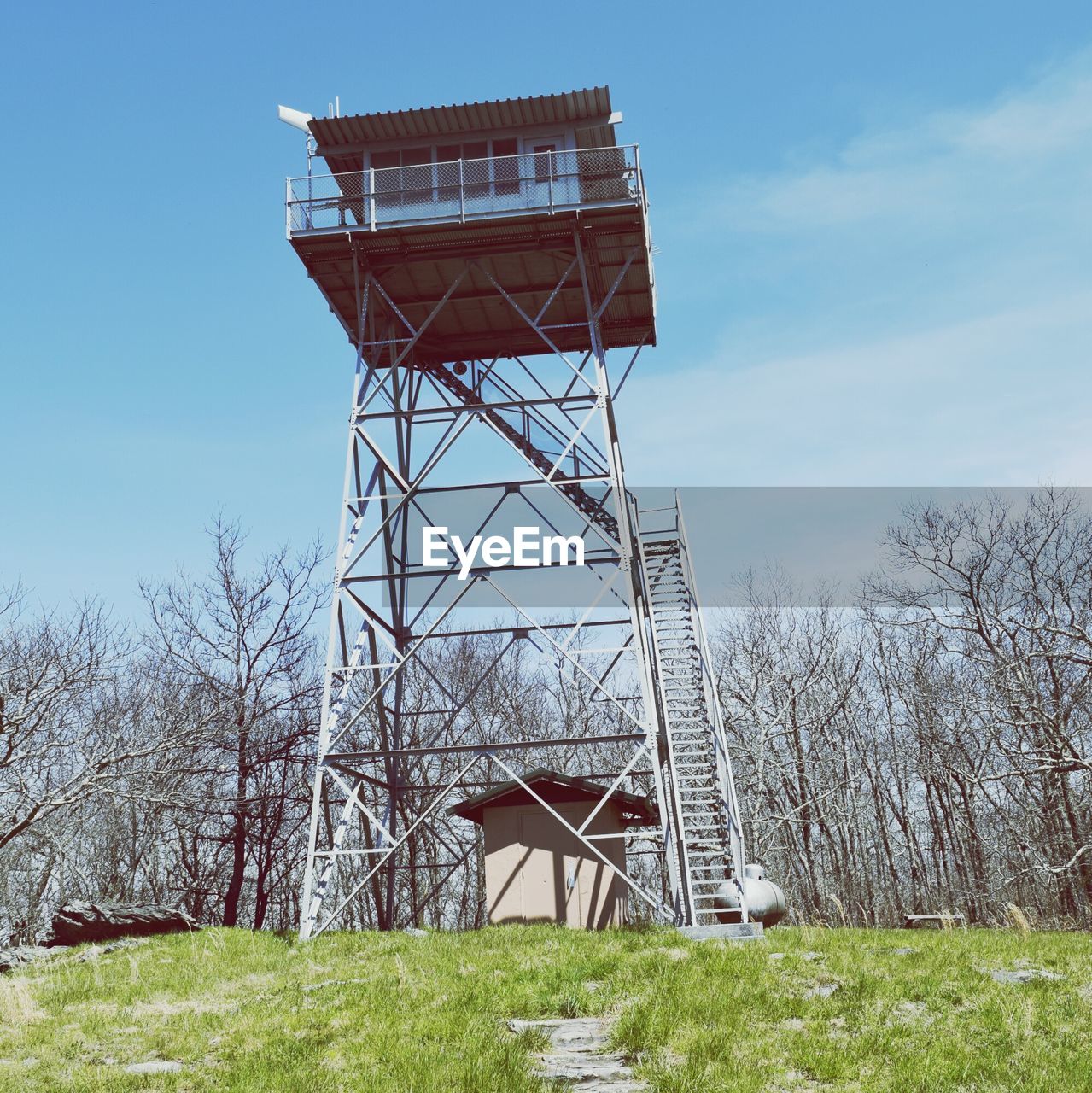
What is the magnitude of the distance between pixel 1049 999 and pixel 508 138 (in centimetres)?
1590

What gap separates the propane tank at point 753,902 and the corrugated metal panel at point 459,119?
13.4 meters

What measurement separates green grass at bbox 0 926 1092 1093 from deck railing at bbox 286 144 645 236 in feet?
39.0

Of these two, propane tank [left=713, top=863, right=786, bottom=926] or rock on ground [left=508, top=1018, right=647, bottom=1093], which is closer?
rock on ground [left=508, top=1018, right=647, bottom=1093]

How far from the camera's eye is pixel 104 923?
17172mm

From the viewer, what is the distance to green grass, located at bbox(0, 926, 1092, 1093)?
295 inches

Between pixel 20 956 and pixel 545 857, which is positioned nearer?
pixel 20 956

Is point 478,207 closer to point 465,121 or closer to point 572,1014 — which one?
point 465,121

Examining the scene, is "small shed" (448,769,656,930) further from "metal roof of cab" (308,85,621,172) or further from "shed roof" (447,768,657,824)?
"metal roof of cab" (308,85,621,172)

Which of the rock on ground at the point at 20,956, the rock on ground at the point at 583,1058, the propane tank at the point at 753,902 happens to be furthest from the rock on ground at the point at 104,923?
the rock on ground at the point at 583,1058

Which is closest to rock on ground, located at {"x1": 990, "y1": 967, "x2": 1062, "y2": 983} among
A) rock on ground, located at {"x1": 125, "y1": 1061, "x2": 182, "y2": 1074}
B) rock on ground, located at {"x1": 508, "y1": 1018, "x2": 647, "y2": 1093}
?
rock on ground, located at {"x1": 508, "y1": 1018, "x2": 647, "y2": 1093}

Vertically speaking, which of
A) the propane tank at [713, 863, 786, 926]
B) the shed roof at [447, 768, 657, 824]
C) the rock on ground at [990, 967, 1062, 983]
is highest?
the shed roof at [447, 768, 657, 824]

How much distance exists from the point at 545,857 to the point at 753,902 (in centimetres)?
405

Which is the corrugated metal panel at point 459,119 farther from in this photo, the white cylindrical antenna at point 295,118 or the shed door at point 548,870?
the shed door at point 548,870

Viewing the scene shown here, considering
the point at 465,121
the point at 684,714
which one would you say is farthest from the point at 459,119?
the point at 684,714
